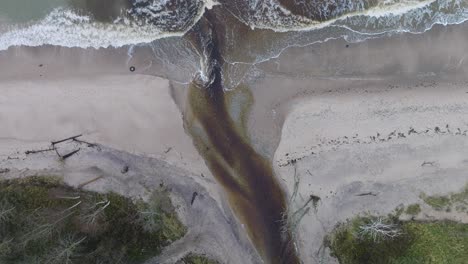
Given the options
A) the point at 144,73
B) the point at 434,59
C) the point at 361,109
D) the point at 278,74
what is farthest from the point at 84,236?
the point at 434,59

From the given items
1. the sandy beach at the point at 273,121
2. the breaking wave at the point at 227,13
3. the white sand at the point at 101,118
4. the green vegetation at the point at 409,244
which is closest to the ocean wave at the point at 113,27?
the breaking wave at the point at 227,13

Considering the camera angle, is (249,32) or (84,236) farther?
(249,32)

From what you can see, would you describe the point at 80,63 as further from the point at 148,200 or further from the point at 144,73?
the point at 148,200

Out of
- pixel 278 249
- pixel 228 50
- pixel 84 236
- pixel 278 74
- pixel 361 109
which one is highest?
pixel 228 50

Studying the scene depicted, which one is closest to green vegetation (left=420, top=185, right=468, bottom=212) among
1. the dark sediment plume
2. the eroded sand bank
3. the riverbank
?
the riverbank

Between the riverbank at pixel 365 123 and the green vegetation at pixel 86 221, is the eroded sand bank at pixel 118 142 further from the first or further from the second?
the riverbank at pixel 365 123

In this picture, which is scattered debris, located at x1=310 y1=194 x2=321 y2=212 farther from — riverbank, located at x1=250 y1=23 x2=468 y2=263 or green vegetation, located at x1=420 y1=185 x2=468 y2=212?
green vegetation, located at x1=420 y1=185 x2=468 y2=212

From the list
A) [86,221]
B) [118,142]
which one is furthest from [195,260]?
[118,142]

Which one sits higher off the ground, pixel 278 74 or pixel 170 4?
pixel 170 4
